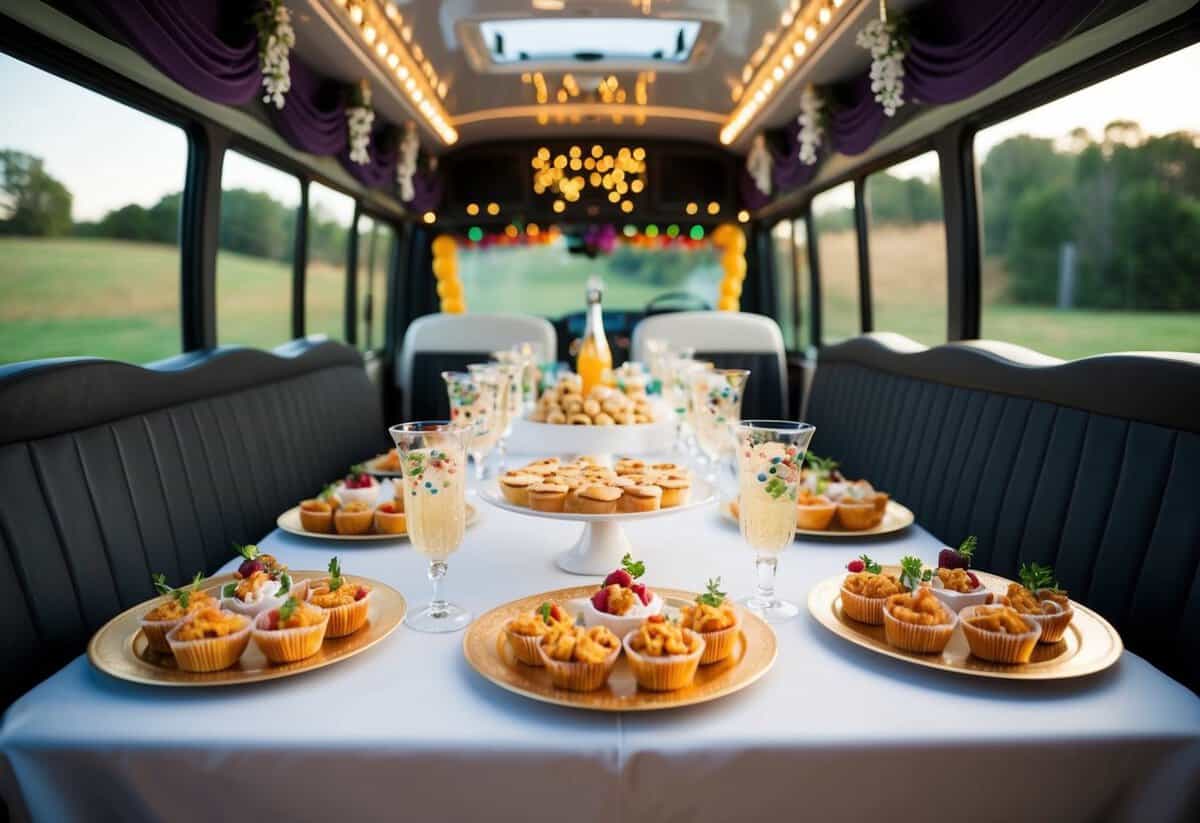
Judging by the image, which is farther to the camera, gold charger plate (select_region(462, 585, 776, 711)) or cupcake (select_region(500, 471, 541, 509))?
cupcake (select_region(500, 471, 541, 509))

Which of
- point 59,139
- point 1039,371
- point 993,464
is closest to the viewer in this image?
point 1039,371

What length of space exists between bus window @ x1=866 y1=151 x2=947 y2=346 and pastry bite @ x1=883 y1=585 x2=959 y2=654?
2.08 m

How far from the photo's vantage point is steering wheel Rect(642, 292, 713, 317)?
7.35 meters

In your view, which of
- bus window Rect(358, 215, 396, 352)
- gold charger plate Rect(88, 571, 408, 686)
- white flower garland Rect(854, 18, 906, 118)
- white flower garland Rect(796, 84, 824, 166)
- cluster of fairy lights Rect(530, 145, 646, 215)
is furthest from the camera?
cluster of fairy lights Rect(530, 145, 646, 215)

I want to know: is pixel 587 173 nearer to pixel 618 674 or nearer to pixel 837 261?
pixel 837 261

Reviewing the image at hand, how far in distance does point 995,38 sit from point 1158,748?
2357mm

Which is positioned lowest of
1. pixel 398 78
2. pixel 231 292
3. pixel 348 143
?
pixel 231 292

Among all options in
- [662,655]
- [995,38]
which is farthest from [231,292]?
[662,655]

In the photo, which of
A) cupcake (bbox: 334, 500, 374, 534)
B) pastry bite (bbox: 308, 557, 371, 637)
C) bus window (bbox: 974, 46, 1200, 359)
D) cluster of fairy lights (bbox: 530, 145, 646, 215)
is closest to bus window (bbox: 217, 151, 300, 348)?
cluster of fairy lights (bbox: 530, 145, 646, 215)

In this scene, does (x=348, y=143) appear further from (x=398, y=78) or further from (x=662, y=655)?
(x=662, y=655)

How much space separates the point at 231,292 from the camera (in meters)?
14.0

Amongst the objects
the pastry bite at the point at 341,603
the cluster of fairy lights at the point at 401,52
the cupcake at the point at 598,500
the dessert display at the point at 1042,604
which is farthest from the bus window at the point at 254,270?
the dessert display at the point at 1042,604

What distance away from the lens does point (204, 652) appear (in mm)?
1106

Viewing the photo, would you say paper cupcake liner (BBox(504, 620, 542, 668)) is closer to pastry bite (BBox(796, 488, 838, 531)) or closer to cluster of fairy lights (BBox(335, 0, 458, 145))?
pastry bite (BBox(796, 488, 838, 531))
